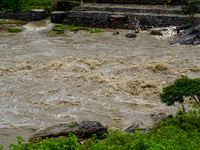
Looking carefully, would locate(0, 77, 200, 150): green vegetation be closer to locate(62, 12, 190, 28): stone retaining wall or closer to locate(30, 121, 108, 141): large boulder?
locate(30, 121, 108, 141): large boulder

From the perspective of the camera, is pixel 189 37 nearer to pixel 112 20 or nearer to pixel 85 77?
pixel 112 20

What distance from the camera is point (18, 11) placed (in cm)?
2405

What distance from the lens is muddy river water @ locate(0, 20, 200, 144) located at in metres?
9.11

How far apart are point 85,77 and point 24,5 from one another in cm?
1630

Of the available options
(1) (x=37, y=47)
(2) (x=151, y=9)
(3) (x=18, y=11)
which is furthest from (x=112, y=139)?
(3) (x=18, y=11)

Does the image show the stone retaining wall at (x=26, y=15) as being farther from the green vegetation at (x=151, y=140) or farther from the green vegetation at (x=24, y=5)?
the green vegetation at (x=151, y=140)

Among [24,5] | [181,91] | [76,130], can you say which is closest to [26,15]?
[24,5]

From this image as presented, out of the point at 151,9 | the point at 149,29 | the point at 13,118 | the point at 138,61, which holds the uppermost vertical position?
the point at 151,9

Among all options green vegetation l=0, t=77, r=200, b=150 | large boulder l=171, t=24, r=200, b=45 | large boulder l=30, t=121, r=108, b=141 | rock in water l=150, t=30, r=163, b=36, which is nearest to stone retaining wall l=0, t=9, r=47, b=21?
rock in water l=150, t=30, r=163, b=36

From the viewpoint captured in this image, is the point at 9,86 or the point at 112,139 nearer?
the point at 112,139

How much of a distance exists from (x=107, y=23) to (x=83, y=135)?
1652 centimetres

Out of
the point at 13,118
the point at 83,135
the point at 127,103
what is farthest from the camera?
the point at 127,103

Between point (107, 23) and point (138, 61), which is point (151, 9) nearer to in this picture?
point (107, 23)

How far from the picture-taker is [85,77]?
12.3 metres
